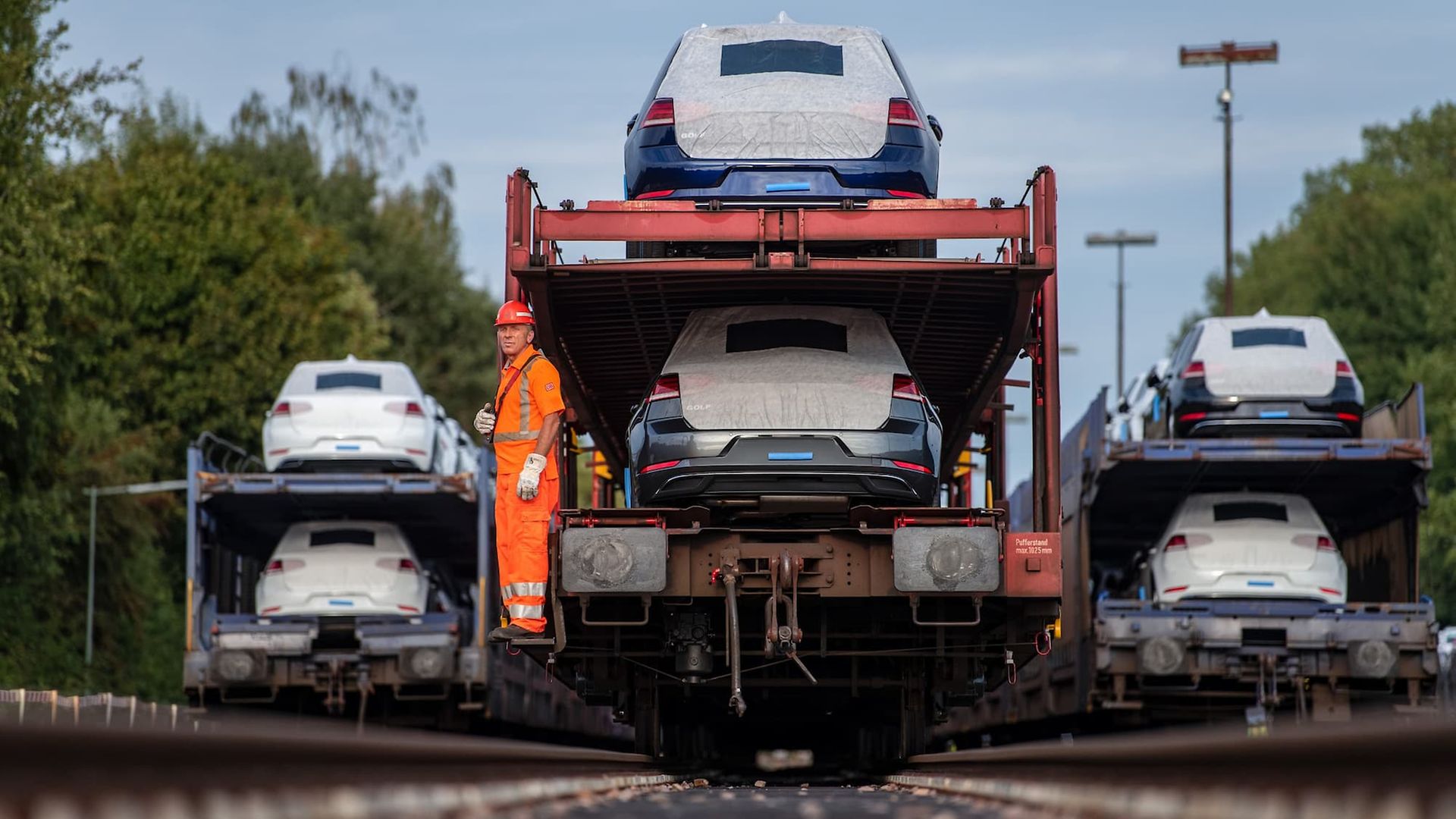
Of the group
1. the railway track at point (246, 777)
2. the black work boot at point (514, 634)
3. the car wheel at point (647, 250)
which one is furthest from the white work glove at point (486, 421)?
the railway track at point (246, 777)

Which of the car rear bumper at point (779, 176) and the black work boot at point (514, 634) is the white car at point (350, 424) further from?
the black work boot at point (514, 634)

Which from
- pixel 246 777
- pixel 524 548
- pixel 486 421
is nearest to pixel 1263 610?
pixel 486 421

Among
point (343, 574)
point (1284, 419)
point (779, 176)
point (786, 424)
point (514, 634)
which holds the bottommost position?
point (514, 634)

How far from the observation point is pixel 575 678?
44.0ft

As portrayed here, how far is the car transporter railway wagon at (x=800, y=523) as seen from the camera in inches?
431

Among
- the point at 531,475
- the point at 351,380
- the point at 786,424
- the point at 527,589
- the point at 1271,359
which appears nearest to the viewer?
the point at 531,475

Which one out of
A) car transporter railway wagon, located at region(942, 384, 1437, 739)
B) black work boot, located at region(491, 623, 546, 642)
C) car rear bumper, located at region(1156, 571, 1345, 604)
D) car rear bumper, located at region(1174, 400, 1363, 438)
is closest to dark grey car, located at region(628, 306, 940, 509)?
black work boot, located at region(491, 623, 546, 642)

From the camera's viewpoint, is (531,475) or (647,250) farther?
(647,250)

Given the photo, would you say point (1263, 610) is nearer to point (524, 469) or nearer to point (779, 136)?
point (779, 136)

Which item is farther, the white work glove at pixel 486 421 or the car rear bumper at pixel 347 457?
the car rear bumper at pixel 347 457

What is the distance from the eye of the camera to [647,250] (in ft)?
39.8

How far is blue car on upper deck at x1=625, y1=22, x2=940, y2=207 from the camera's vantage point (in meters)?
11.9

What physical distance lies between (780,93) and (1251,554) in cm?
781

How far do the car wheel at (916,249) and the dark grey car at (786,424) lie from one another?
63cm
